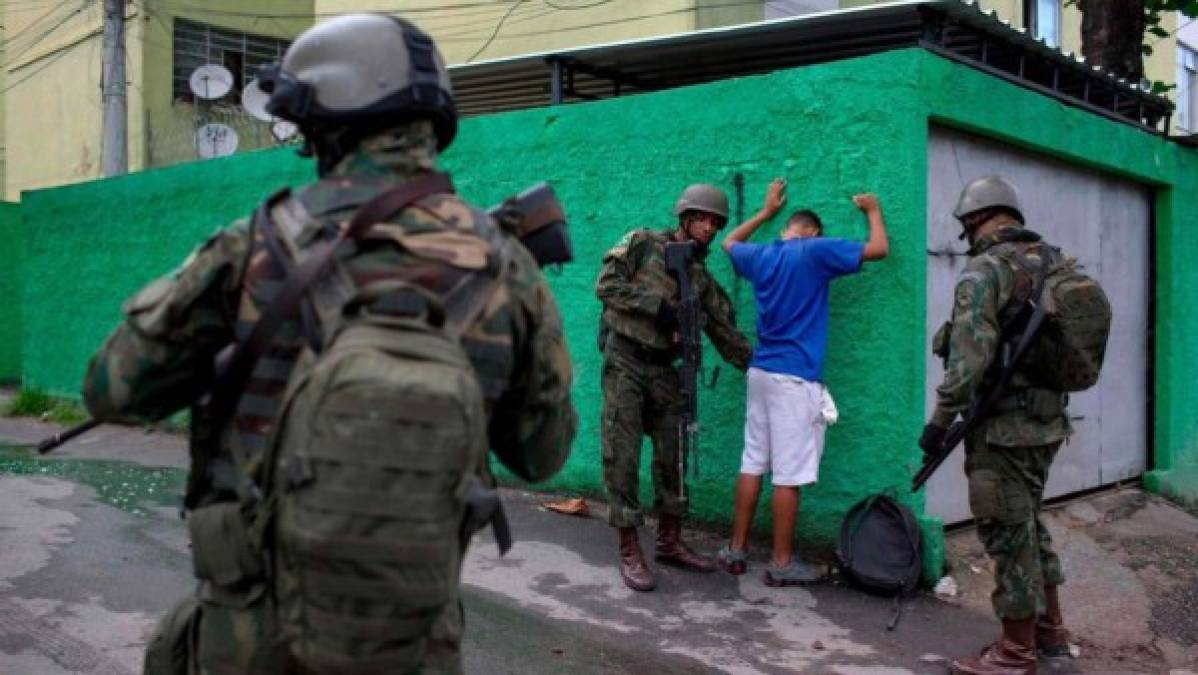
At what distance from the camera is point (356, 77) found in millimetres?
2041

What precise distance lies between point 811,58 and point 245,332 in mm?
5696

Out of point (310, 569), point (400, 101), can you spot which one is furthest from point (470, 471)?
point (400, 101)

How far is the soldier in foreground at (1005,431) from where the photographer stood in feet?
14.1

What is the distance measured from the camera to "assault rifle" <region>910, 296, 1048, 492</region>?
432 centimetres

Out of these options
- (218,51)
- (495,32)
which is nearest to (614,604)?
(495,32)

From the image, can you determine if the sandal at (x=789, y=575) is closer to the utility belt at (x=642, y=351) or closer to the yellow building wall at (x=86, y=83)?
the utility belt at (x=642, y=351)

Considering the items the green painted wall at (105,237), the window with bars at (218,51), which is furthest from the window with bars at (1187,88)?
the green painted wall at (105,237)

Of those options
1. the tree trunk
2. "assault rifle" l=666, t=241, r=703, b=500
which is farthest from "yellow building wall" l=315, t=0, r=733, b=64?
"assault rifle" l=666, t=241, r=703, b=500

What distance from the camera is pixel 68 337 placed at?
10938mm

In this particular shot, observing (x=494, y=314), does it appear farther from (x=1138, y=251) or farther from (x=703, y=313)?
(x=1138, y=251)

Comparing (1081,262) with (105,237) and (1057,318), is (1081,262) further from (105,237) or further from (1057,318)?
(105,237)

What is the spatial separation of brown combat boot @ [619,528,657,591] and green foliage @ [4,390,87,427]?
7048 millimetres

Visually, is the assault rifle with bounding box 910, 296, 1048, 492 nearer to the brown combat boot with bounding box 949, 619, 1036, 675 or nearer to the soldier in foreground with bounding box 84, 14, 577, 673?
the brown combat boot with bounding box 949, 619, 1036, 675

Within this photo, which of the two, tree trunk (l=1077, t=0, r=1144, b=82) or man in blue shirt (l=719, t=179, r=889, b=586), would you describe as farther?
tree trunk (l=1077, t=0, r=1144, b=82)
